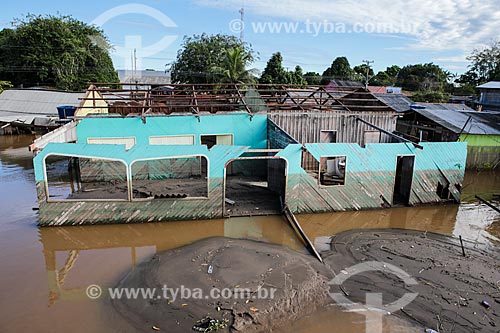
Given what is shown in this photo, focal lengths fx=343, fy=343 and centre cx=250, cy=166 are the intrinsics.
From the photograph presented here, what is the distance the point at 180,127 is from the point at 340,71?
4531 centimetres

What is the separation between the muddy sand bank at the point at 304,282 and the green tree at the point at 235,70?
19.5 metres

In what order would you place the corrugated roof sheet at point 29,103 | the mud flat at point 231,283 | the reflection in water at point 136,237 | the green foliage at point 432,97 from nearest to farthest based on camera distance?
the mud flat at point 231,283, the reflection in water at point 136,237, the corrugated roof sheet at point 29,103, the green foliage at point 432,97

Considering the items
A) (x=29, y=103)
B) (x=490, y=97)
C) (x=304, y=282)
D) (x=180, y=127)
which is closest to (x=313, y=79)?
(x=490, y=97)

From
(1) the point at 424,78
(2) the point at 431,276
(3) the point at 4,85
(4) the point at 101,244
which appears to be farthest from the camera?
(1) the point at 424,78

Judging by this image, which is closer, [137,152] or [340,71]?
[137,152]

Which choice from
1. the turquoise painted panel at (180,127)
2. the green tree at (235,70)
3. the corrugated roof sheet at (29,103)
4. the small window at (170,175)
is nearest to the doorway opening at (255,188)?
the turquoise painted panel at (180,127)

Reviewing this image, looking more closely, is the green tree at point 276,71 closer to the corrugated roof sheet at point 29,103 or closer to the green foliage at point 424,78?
the corrugated roof sheet at point 29,103

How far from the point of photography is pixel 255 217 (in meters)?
12.0

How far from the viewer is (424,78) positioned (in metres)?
51.5

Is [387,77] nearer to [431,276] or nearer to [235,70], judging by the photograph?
[235,70]

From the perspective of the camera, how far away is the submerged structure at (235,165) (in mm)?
11188

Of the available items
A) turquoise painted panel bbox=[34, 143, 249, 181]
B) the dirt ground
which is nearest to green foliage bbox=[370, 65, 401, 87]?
the dirt ground

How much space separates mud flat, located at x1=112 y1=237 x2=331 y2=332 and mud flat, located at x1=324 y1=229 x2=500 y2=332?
1.07 m

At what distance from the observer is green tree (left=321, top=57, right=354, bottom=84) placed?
178 ft
